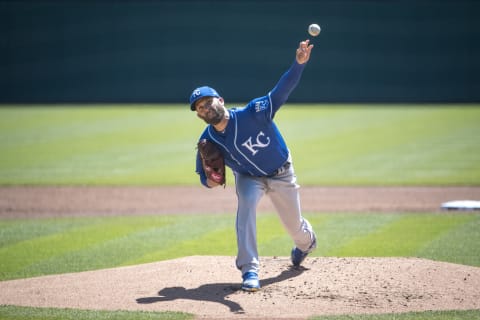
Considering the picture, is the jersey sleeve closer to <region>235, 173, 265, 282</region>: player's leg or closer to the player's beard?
the player's beard

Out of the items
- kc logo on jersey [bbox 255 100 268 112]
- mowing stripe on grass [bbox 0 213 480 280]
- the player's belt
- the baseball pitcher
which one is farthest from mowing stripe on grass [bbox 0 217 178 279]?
kc logo on jersey [bbox 255 100 268 112]

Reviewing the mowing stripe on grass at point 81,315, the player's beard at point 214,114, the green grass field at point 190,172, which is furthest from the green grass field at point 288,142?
the mowing stripe on grass at point 81,315

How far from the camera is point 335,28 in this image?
2872 cm

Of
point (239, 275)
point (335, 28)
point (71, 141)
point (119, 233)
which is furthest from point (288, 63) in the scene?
point (239, 275)

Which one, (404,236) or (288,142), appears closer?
(404,236)

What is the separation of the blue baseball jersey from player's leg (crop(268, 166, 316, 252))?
0.13m

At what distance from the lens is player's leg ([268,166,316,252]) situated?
21.5 ft

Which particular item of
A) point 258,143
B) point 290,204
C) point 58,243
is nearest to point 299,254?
point 290,204

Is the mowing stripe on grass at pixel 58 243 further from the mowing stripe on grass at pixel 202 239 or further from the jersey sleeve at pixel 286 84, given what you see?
the jersey sleeve at pixel 286 84

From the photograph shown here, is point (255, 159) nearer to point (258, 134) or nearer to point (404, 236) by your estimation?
point (258, 134)

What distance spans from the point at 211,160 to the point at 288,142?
458 inches

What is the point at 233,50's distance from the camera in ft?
96.8

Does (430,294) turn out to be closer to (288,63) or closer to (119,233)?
(119,233)

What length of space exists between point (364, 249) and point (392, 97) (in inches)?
839
